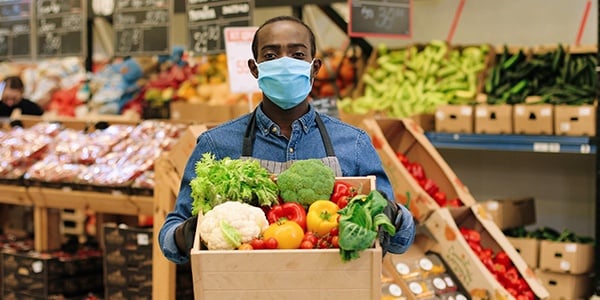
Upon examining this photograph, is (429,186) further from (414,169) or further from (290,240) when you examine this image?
(290,240)

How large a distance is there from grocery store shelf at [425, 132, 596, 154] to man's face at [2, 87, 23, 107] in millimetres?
3889

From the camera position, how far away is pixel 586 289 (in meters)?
6.17

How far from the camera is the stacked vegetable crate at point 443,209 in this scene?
4645mm

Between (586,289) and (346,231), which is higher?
(346,231)

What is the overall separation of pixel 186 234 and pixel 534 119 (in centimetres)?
435

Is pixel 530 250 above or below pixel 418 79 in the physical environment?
below

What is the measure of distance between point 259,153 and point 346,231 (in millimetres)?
605

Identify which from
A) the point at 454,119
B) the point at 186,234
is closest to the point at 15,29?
the point at 454,119

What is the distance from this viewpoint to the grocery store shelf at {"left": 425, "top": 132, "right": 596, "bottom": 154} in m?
6.09

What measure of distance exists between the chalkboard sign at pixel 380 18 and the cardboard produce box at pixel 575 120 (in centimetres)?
136

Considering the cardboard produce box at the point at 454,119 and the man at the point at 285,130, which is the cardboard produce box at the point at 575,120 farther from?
the man at the point at 285,130

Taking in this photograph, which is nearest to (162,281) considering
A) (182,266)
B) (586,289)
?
(182,266)

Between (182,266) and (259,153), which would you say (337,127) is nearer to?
(259,153)

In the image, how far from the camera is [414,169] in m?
5.10
